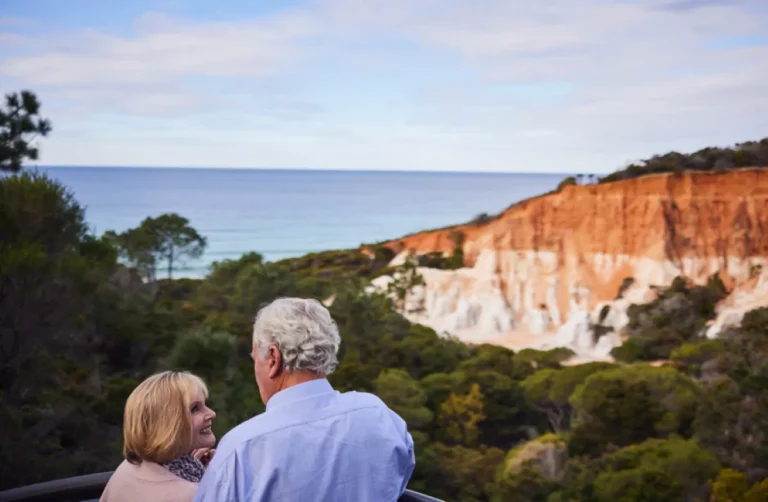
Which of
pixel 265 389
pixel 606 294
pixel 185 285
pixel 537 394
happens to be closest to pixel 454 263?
pixel 606 294

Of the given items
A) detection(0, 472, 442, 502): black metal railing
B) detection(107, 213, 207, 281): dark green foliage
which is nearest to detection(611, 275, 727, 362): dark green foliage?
detection(107, 213, 207, 281): dark green foliage

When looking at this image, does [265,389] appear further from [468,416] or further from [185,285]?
[185,285]

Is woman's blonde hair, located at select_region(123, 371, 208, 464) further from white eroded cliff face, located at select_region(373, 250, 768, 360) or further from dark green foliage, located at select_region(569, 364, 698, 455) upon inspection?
white eroded cliff face, located at select_region(373, 250, 768, 360)

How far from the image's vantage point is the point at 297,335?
1.47 m

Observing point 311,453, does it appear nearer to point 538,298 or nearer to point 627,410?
point 627,410

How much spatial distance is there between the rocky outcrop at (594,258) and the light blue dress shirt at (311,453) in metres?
24.5

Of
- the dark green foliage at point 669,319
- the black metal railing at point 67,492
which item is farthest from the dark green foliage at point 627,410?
the black metal railing at point 67,492

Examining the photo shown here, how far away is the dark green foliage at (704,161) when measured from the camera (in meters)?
29.2

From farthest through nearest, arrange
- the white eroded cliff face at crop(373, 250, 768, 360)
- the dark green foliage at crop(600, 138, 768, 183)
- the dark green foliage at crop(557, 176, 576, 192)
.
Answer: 1. the dark green foliage at crop(557, 176, 576, 192)
2. the dark green foliage at crop(600, 138, 768, 183)
3. the white eroded cliff face at crop(373, 250, 768, 360)

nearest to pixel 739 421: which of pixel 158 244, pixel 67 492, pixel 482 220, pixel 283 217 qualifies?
pixel 67 492

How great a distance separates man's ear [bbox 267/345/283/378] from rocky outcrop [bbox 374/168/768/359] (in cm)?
2455

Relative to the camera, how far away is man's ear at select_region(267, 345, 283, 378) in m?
1.49

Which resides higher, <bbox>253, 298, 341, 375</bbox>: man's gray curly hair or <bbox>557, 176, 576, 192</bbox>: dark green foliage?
<bbox>557, 176, 576, 192</bbox>: dark green foliage

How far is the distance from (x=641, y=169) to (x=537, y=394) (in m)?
20.4
